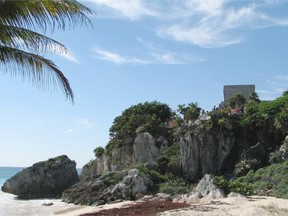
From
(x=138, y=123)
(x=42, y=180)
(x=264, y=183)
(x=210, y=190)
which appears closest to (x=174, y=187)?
(x=210, y=190)

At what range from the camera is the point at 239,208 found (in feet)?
74.2

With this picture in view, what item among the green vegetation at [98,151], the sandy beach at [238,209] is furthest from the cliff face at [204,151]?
the green vegetation at [98,151]

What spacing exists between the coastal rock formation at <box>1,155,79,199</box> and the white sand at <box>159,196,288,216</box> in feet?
113

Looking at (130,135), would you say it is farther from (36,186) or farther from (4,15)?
(4,15)

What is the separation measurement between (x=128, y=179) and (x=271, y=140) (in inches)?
634

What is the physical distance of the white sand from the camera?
21.0 metres

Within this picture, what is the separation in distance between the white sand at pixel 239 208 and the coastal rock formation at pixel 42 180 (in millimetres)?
34451

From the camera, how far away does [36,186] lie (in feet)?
186

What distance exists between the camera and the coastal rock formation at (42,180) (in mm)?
56406

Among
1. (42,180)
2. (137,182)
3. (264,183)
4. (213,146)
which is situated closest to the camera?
(264,183)

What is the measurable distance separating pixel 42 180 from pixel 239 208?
39.3 meters

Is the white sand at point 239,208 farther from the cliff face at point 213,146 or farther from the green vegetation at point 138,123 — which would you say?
the green vegetation at point 138,123

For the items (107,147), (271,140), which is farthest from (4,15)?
(107,147)

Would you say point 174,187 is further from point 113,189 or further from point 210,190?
point 210,190
